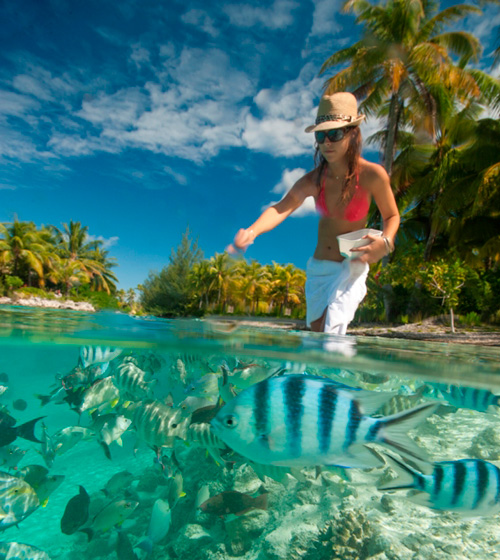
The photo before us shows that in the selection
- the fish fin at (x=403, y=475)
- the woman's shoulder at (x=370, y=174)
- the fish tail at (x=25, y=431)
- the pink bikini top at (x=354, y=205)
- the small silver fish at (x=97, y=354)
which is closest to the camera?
the fish fin at (x=403, y=475)

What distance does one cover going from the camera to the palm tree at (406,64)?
66.3ft

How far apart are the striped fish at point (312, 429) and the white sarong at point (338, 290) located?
179cm

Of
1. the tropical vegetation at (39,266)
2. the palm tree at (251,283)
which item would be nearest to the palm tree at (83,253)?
the tropical vegetation at (39,266)

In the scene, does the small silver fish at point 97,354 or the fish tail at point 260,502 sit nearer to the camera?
the fish tail at point 260,502

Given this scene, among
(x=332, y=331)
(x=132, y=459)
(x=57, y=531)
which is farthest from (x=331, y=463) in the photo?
(x=132, y=459)

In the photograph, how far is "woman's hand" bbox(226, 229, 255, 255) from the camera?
292cm

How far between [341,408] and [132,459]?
15.3ft

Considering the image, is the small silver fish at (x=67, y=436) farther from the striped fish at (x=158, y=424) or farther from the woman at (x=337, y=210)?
the woman at (x=337, y=210)

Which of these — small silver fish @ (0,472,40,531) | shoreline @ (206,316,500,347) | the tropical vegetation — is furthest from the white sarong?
the tropical vegetation

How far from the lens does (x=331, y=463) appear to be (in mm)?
1510

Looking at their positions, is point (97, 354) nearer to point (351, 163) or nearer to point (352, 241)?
point (352, 241)

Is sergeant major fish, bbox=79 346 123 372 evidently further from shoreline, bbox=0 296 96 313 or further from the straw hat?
shoreline, bbox=0 296 96 313

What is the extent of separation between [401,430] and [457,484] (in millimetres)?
677

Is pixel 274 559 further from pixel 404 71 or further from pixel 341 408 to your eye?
pixel 404 71
